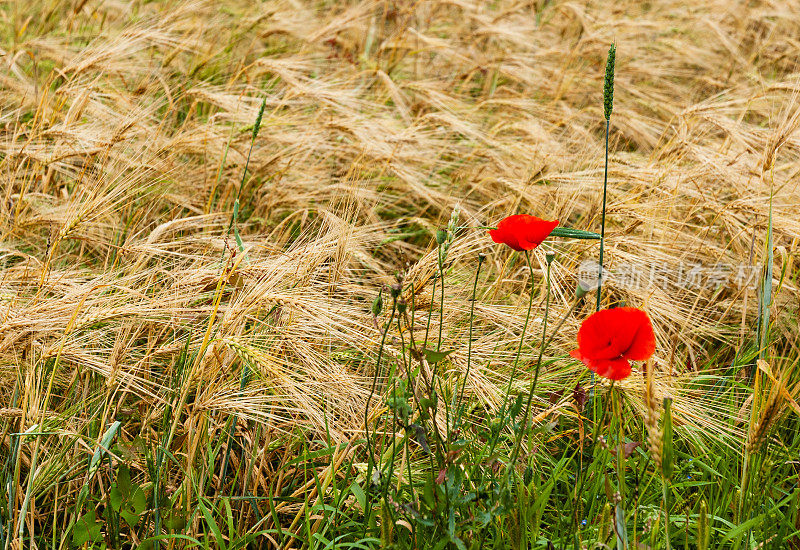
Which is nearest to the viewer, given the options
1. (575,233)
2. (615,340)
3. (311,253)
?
(615,340)

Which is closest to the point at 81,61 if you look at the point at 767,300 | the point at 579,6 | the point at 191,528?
the point at 191,528

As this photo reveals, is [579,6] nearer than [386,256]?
No

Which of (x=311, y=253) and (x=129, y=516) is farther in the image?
(x=311, y=253)

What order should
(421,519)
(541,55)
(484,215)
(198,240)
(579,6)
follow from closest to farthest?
(421,519), (198,240), (484,215), (541,55), (579,6)

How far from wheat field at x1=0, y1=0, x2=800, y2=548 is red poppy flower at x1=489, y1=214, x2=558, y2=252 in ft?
0.51

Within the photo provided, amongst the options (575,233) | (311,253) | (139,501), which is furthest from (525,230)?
(139,501)

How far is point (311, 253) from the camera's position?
1462 mm

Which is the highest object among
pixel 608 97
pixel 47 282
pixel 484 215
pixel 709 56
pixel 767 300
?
pixel 608 97

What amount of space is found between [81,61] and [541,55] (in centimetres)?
188

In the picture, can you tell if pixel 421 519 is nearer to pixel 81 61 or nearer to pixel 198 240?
pixel 198 240

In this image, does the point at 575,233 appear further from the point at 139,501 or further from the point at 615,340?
the point at 139,501

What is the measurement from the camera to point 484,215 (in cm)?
207

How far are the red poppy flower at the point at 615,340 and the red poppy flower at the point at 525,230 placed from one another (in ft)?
0.48

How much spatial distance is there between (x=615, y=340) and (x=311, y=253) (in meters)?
0.69
